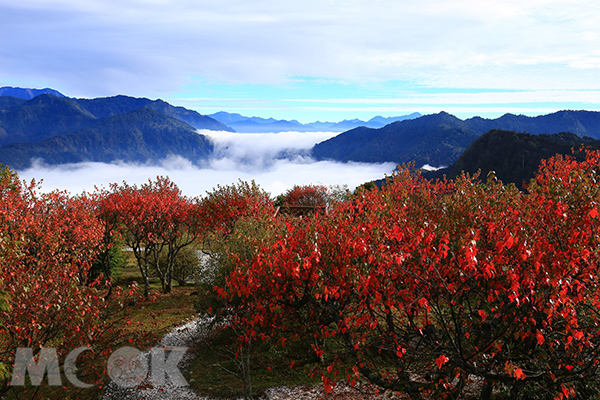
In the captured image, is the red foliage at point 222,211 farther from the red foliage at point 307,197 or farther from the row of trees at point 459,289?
the red foliage at point 307,197

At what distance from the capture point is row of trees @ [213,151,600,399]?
8477mm

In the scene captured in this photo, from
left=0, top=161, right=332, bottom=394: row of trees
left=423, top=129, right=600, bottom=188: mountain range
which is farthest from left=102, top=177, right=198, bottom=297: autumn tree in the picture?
left=423, top=129, right=600, bottom=188: mountain range

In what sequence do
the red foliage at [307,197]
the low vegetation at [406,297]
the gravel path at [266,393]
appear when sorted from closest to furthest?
the low vegetation at [406,297] → the gravel path at [266,393] → the red foliage at [307,197]

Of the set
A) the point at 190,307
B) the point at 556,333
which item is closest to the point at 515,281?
the point at 556,333

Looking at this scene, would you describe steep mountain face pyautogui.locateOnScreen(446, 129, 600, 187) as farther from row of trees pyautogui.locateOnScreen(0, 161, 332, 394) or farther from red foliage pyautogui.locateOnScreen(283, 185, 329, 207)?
row of trees pyautogui.locateOnScreen(0, 161, 332, 394)

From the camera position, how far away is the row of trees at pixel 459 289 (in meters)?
8.48

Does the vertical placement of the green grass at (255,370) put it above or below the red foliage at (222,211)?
below

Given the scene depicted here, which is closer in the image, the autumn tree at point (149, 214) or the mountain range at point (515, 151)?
the autumn tree at point (149, 214)

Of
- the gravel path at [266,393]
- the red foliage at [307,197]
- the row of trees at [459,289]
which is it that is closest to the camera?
the row of trees at [459,289]

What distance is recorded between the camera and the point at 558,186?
12.2 meters

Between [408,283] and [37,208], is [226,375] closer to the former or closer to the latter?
[408,283]

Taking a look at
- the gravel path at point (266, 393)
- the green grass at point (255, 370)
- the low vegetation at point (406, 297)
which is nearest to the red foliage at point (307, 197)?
the low vegetation at point (406, 297)

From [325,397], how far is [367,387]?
1.87 m

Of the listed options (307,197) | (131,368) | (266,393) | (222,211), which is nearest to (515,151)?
(307,197)
